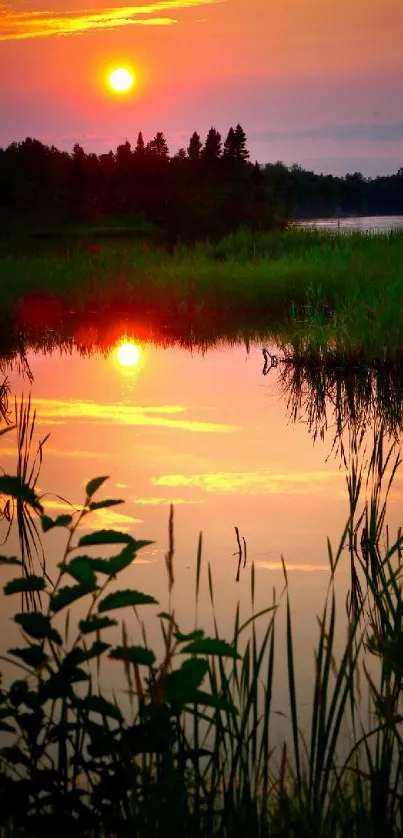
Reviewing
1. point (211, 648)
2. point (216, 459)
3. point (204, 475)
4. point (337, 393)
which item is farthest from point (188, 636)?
point (337, 393)

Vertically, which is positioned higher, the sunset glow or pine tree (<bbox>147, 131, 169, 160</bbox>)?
pine tree (<bbox>147, 131, 169, 160</bbox>)

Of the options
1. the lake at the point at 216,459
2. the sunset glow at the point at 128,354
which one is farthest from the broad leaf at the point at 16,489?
the sunset glow at the point at 128,354

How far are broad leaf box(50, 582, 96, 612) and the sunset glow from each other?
8.55m

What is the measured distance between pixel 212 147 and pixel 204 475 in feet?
118

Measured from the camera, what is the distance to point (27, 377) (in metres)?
9.77

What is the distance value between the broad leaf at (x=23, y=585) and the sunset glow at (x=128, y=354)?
853 cm

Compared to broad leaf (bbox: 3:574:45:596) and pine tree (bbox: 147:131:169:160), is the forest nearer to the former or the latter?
pine tree (bbox: 147:131:169:160)

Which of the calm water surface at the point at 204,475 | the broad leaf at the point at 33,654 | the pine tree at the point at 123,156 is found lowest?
the calm water surface at the point at 204,475

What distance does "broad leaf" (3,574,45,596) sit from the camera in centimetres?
193

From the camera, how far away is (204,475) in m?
6.06

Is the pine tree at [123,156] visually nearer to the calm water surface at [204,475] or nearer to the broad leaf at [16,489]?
the calm water surface at [204,475]

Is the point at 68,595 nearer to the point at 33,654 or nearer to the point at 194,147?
the point at 33,654

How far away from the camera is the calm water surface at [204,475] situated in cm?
421

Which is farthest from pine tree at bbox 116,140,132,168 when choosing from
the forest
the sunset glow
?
the sunset glow
